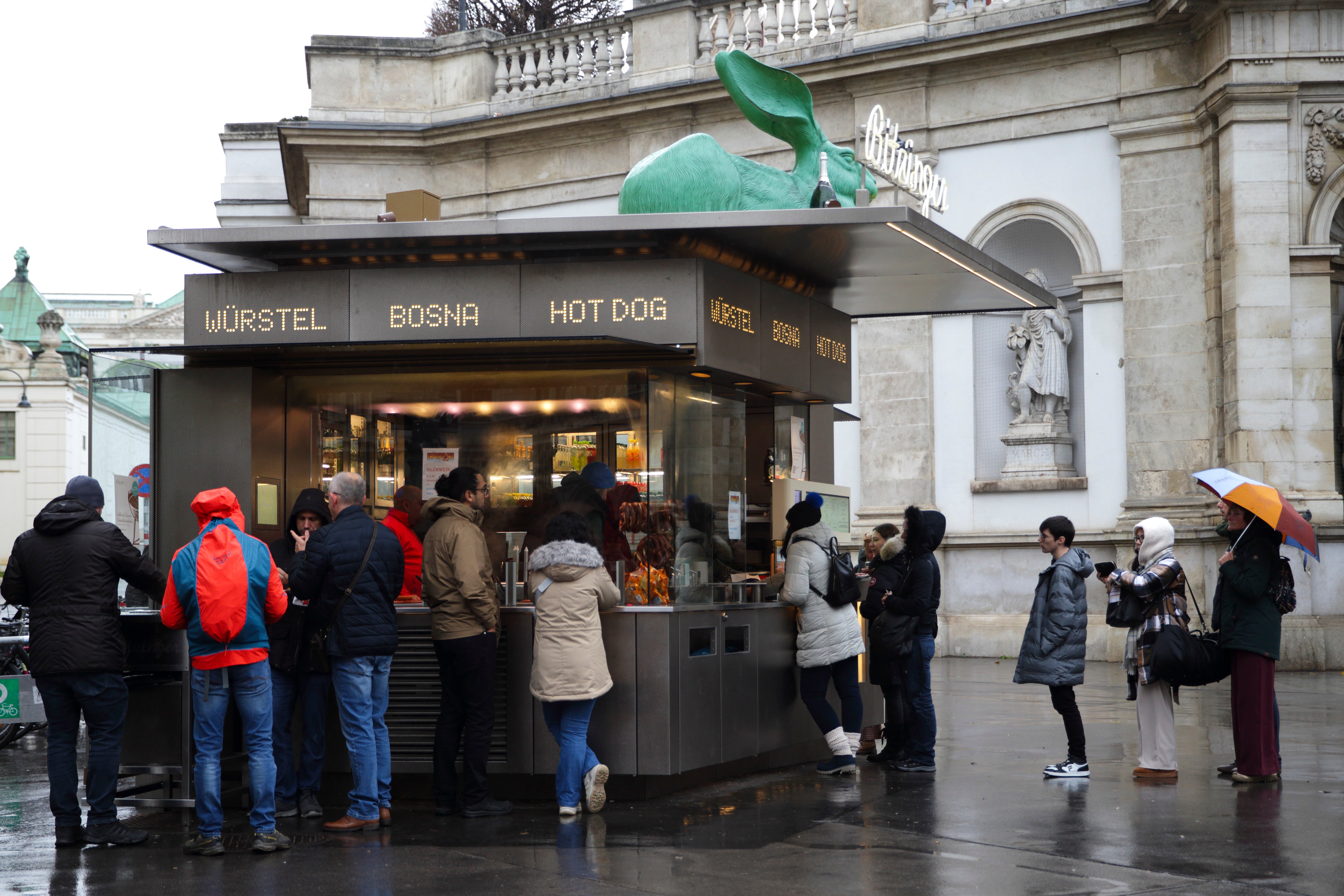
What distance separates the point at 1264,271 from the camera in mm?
18000


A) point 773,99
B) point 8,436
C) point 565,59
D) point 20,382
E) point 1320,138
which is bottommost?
point 8,436

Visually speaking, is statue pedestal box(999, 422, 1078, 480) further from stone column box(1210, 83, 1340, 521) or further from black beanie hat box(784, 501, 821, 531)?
black beanie hat box(784, 501, 821, 531)

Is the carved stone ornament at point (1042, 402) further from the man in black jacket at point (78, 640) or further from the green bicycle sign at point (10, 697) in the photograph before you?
the man in black jacket at point (78, 640)

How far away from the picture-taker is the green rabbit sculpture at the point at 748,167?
980 cm

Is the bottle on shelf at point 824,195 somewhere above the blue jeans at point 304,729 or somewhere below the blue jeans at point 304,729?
above

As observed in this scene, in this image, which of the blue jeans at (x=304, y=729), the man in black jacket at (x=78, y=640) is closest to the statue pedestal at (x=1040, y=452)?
the blue jeans at (x=304, y=729)

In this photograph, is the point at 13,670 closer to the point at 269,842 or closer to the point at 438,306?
the point at 438,306

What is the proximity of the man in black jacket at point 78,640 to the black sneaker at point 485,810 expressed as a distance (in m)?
1.70

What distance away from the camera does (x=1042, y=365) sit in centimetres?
2033

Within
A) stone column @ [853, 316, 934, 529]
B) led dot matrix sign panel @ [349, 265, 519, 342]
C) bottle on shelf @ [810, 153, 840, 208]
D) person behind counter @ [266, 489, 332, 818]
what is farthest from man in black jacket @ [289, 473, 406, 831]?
stone column @ [853, 316, 934, 529]

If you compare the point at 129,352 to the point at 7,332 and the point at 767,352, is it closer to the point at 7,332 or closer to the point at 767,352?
the point at 767,352

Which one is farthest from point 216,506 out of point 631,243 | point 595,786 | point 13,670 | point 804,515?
point 13,670

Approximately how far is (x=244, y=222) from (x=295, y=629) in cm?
2162

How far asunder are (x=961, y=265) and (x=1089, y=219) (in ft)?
34.9
